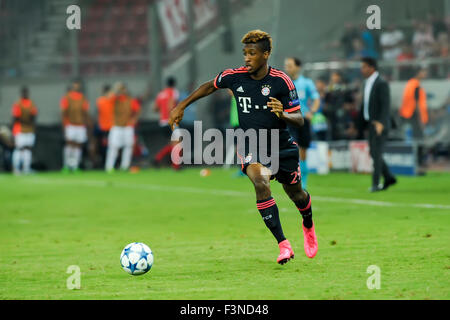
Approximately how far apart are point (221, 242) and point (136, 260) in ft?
8.19

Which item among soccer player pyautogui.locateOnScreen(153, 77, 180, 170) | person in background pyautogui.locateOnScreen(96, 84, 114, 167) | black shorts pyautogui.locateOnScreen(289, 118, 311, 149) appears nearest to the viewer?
black shorts pyautogui.locateOnScreen(289, 118, 311, 149)

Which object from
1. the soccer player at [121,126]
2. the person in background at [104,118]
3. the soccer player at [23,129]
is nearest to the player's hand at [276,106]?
the soccer player at [121,126]

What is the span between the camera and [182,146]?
85.0 feet

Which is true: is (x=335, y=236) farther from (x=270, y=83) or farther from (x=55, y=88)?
(x=55, y=88)

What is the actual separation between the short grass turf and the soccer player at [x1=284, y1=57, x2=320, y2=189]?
76cm

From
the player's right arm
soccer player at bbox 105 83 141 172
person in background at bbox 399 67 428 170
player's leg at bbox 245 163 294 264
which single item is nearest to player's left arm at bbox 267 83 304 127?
player's leg at bbox 245 163 294 264

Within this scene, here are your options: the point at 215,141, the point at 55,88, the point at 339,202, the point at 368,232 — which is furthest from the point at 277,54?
the point at 368,232

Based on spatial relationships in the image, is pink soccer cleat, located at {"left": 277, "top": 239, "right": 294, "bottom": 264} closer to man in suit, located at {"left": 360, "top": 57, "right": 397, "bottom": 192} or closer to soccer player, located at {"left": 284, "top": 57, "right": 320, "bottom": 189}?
soccer player, located at {"left": 284, "top": 57, "right": 320, "bottom": 189}

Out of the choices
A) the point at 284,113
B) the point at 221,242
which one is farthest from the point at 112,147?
the point at 284,113

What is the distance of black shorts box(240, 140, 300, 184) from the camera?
8.23 meters

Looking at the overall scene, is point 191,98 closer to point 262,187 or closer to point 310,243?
point 262,187

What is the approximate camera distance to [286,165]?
826 cm

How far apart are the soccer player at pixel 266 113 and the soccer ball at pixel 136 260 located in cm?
116
